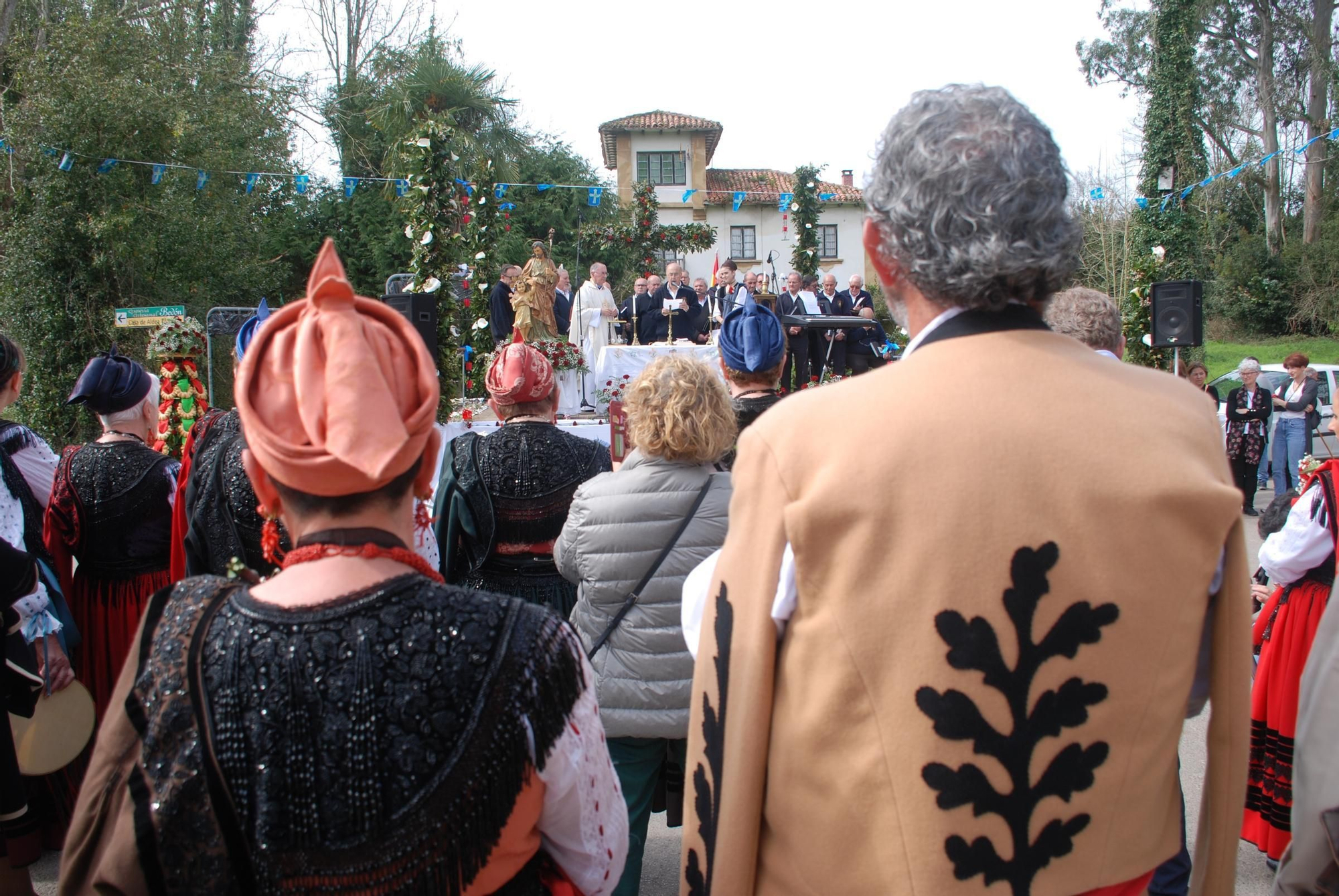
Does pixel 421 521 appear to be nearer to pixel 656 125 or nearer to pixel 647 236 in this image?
pixel 647 236

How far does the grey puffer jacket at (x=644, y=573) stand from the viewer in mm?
2668

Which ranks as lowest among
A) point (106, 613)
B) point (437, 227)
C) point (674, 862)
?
point (674, 862)

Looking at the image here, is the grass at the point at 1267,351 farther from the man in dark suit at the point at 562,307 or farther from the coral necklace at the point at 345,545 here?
the coral necklace at the point at 345,545

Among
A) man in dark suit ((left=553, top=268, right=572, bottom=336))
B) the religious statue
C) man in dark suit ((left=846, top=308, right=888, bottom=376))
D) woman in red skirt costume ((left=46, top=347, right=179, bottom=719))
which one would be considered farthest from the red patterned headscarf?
man in dark suit ((left=846, top=308, right=888, bottom=376))

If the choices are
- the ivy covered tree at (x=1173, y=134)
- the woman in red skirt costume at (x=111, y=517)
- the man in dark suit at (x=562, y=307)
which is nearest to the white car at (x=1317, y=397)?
the ivy covered tree at (x=1173, y=134)

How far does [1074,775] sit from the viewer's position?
4.36 ft

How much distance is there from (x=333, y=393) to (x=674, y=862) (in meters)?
2.93

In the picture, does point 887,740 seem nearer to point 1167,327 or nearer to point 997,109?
point 997,109

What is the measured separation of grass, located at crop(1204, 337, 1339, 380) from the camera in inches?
1024

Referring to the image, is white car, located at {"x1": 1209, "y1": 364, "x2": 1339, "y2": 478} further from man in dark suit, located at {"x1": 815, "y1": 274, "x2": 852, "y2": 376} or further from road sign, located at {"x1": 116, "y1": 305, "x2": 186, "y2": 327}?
road sign, located at {"x1": 116, "y1": 305, "x2": 186, "y2": 327}

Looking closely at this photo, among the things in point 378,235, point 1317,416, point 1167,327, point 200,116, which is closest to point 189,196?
point 200,116

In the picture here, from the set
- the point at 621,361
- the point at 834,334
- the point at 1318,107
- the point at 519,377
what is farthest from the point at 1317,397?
the point at 1318,107

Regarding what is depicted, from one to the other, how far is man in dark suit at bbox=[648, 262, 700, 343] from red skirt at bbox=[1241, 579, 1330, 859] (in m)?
11.0

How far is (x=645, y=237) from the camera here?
24.1 metres
